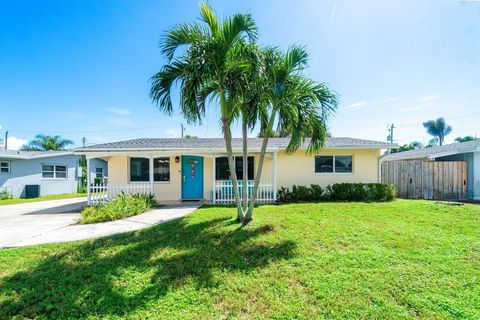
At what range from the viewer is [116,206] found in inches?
347

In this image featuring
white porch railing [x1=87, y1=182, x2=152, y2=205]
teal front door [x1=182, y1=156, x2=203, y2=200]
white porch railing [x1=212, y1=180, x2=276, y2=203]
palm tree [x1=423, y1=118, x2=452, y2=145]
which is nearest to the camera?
white porch railing [x1=87, y1=182, x2=152, y2=205]

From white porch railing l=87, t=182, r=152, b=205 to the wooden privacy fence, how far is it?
1368 centimetres

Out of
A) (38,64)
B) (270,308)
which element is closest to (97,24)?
(38,64)

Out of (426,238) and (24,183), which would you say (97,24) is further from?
(24,183)

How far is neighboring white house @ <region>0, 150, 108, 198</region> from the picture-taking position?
56.6 ft

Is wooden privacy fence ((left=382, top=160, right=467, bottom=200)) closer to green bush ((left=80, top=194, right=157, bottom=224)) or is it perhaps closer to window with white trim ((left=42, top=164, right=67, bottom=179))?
green bush ((left=80, top=194, right=157, bottom=224))

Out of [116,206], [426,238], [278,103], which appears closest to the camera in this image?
[426,238]

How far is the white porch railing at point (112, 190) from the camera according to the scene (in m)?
10.8

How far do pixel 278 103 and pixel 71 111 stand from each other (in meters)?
23.4

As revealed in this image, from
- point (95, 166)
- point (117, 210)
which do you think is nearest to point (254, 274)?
point (117, 210)

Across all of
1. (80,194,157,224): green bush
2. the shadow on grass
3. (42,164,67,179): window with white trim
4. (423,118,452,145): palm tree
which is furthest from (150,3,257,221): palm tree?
(423,118,452,145): palm tree

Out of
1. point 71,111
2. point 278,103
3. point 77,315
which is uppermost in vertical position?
point 71,111

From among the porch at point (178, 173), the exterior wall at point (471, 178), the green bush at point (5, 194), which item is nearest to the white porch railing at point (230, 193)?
the porch at point (178, 173)

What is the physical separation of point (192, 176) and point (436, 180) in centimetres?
1287
